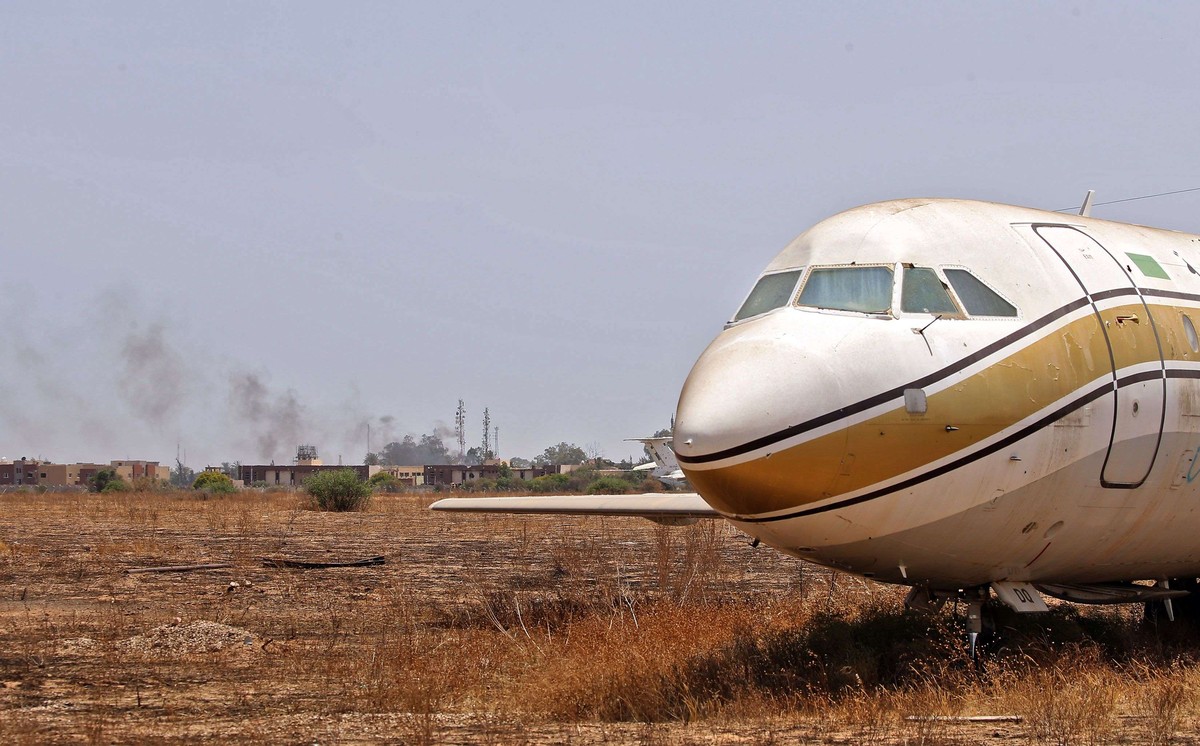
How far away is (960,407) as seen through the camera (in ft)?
31.9

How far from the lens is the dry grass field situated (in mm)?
9266

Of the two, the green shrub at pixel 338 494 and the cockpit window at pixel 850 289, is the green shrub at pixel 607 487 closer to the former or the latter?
the green shrub at pixel 338 494

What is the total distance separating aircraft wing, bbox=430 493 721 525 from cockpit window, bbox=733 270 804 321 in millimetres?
4249

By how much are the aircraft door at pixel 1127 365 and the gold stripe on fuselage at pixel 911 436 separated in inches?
12.7

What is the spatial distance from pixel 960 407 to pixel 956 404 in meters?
0.04

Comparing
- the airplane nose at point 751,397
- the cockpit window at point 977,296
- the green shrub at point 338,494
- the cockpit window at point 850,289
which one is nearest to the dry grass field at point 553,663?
the airplane nose at point 751,397

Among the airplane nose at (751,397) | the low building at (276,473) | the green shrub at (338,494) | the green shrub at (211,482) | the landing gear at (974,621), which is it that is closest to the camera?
the airplane nose at (751,397)

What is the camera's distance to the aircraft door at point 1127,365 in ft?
35.1

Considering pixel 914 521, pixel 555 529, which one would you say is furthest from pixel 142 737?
pixel 555 529

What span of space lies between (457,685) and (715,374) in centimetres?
385

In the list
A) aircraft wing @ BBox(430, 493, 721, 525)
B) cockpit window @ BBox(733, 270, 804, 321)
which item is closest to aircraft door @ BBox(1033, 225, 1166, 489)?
cockpit window @ BBox(733, 270, 804, 321)

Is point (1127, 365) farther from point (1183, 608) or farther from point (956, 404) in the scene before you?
point (1183, 608)

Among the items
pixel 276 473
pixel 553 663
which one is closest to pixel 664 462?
pixel 553 663

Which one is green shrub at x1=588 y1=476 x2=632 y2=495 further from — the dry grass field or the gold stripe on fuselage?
the gold stripe on fuselage
